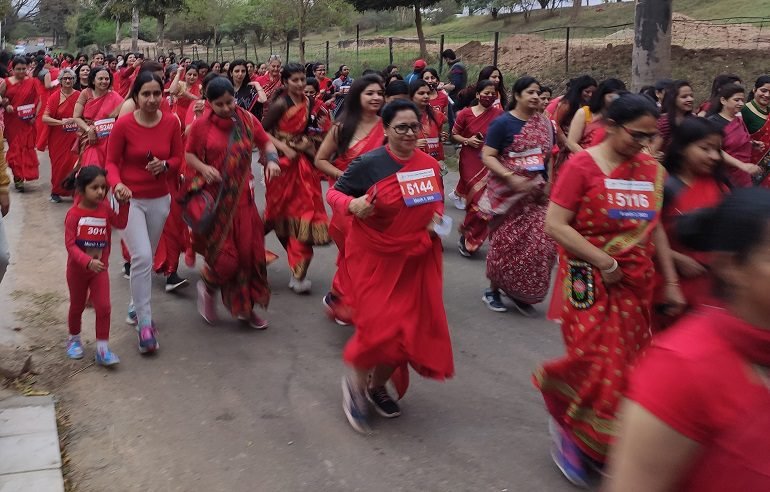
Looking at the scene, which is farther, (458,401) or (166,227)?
(166,227)

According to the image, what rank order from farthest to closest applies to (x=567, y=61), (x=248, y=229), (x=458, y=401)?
(x=567, y=61)
(x=248, y=229)
(x=458, y=401)

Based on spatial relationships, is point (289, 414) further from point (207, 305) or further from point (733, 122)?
point (733, 122)

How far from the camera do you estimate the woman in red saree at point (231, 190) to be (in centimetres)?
607

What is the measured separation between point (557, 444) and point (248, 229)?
2.93 meters

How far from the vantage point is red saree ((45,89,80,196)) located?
37.8ft

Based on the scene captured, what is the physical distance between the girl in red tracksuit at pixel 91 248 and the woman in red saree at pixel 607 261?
9.43ft

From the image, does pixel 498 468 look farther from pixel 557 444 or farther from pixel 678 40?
pixel 678 40

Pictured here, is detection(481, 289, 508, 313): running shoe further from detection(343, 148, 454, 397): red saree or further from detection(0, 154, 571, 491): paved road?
detection(343, 148, 454, 397): red saree

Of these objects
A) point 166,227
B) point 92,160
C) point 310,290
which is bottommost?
point 310,290

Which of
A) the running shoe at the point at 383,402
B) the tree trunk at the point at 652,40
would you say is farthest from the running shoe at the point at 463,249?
the tree trunk at the point at 652,40

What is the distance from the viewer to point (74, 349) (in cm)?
573

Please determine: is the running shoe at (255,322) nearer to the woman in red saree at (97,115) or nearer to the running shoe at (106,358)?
the running shoe at (106,358)

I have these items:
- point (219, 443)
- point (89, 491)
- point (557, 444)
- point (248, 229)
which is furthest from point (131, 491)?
point (248, 229)

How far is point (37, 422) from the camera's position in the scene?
4605mm
